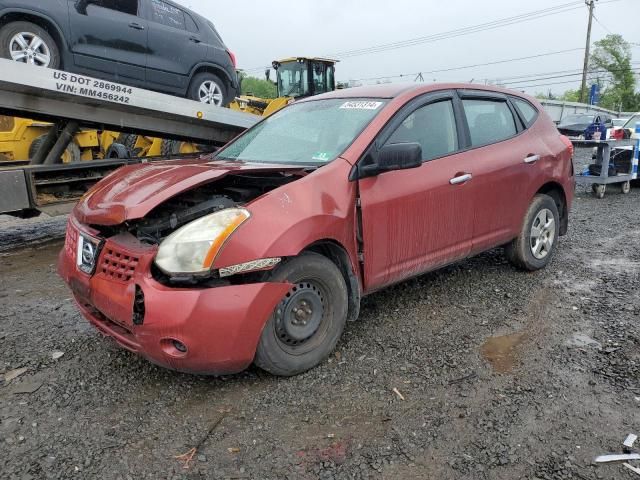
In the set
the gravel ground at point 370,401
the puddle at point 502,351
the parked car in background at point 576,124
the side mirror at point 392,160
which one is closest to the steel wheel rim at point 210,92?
the gravel ground at point 370,401

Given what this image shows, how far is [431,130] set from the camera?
12.4 ft

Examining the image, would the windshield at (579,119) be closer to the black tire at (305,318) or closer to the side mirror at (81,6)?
the side mirror at (81,6)

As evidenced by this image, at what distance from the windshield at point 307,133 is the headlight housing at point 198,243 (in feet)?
2.89

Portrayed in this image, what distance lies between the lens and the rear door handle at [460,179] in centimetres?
374

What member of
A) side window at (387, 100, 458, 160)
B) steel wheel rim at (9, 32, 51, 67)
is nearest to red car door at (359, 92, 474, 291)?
side window at (387, 100, 458, 160)

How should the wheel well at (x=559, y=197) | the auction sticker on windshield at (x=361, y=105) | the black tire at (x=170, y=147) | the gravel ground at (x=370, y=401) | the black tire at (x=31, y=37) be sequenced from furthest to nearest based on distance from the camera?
1. the black tire at (x=170, y=147)
2. the black tire at (x=31, y=37)
3. the wheel well at (x=559, y=197)
4. the auction sticker on windshield at (x=361, y=105)
5. the gravel ground at (x=370, y=401)

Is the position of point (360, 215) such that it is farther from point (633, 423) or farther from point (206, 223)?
point (633, 423)

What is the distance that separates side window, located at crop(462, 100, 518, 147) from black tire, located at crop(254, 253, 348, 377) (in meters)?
1.82

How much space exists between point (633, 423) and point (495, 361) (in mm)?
816

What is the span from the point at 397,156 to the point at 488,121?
61.4 inches

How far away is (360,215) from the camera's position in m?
3.17

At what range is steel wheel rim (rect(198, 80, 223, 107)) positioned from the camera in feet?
26.7

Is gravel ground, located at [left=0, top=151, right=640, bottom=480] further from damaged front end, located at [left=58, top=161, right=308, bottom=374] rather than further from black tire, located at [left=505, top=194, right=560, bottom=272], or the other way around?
black tire, located at [left=505, top=194, right=560, bottom=272]

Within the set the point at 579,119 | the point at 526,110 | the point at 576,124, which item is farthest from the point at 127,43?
the point at 579,119
